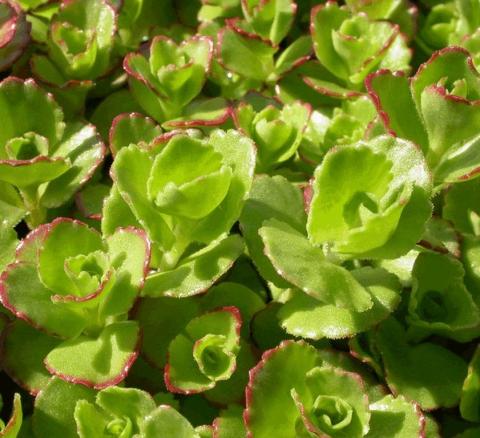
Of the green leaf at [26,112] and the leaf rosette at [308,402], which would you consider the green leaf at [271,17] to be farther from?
the leaf rosette at [308,402]

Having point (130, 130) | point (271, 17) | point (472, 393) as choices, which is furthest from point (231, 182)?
point (271, 17)

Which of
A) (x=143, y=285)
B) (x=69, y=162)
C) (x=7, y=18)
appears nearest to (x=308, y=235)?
(x=143, y=285)

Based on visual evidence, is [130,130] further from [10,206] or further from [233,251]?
[233,251]

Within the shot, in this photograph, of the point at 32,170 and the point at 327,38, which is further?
the point at 327,38

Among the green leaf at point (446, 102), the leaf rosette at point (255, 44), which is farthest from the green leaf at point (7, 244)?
the green leaf at point (446, 102)

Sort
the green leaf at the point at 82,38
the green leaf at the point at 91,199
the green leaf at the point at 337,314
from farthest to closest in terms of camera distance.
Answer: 1. the green leaf at the point at 82,38
2. the green leaf at the point at 91,199
3. the green leaf at the point at 337,314

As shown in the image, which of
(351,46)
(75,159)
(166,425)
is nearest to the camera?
(166,425)

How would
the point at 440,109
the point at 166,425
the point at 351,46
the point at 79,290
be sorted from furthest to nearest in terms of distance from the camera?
the point at 351,46 < the point at 440,109 < the point at 79,290 < the point at 166,425
